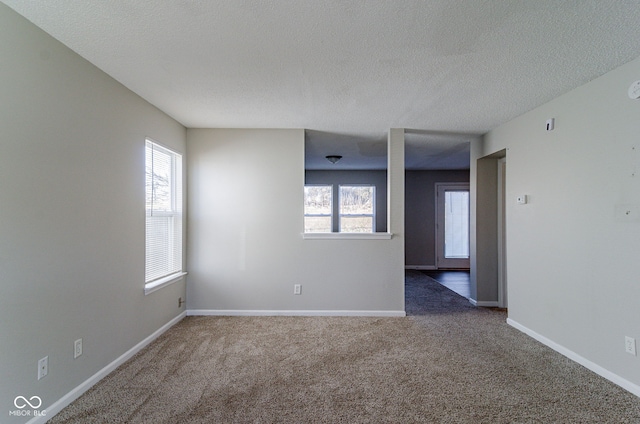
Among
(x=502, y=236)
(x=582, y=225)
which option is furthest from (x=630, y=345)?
(x=502, y=236)

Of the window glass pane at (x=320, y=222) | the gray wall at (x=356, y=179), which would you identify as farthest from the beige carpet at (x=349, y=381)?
the gray wall at (x=356, y=179)

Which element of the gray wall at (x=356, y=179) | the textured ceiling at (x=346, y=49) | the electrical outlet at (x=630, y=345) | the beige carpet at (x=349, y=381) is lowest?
the beige carpet at (x=349, y=381)

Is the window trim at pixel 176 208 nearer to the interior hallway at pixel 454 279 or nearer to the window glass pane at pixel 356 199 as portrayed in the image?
the interior hallway at pixel 454 279

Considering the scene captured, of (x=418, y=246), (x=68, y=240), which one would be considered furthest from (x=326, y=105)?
(x=418, y=246)

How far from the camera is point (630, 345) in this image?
2.24m

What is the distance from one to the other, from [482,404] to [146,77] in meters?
3.52

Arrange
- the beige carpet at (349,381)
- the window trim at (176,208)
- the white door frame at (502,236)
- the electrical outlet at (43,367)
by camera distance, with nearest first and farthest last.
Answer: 1. the electrical outlet at (43,367)
2. the beige carpet at (349,381)
3. the window trim at (176,208)
4. the white door frame at (502,236)

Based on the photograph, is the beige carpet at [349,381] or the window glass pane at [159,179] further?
the window glass pane at [159,179]

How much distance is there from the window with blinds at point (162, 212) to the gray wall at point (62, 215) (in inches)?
10.8

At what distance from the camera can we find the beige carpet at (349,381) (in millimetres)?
1986

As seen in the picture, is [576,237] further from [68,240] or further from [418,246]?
[418,246]

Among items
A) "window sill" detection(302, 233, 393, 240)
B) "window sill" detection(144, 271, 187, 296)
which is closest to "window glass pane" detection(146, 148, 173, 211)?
"window sill" detection(144, 271, 187, 296)

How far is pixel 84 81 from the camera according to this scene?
7.34ft

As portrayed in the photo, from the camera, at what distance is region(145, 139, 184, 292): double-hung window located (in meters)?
3.18
